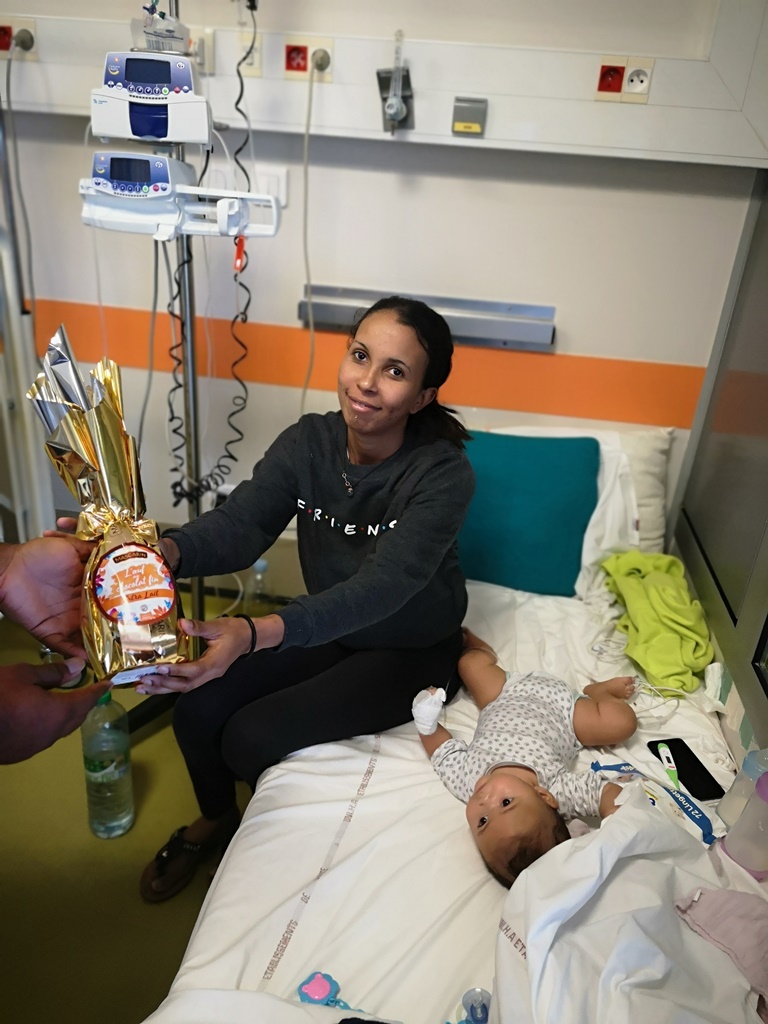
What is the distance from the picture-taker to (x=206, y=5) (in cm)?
195

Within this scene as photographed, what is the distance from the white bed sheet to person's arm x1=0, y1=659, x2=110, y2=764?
0.35 metres

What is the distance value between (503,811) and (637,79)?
5.59 ft

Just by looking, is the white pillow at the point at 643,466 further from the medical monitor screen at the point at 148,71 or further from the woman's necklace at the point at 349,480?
the medical monitor screen at the point at 148,71

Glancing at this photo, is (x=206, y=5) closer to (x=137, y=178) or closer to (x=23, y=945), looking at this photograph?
(x=137, y=178)

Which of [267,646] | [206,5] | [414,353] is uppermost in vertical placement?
[206,5]

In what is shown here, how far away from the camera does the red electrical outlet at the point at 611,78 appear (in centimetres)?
181

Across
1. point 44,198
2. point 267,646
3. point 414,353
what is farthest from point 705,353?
point 44,198

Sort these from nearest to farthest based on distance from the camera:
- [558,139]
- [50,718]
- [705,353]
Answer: [50,718] < [558,139] < [705,353]

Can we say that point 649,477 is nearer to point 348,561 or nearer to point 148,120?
point 348,561

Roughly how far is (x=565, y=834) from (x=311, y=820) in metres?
0.43

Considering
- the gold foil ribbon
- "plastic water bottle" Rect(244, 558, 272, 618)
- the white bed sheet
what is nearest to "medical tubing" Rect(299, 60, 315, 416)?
"plastic water bottle" Rect(244, 558, 272, 618)

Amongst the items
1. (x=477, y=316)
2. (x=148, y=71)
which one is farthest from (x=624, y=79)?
(x=148, y=71)

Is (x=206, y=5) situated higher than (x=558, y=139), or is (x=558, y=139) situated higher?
(x=206, y=5)

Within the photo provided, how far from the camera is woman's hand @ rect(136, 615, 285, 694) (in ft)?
3.67
